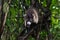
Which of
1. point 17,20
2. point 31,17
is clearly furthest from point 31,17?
point 17,20

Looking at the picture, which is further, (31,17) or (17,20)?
(17,20)

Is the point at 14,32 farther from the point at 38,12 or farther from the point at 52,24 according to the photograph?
the point at 38,12

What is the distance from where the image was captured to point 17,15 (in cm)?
165

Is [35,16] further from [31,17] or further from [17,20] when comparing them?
[17,20]

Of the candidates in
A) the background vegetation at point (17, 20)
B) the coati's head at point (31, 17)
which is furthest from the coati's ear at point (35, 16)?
the background vegetation at point (17, 20)

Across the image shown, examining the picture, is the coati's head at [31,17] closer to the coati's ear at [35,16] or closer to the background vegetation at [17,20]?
the coati's ear at [35,16]

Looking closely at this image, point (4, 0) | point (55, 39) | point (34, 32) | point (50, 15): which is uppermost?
point (4, 0)

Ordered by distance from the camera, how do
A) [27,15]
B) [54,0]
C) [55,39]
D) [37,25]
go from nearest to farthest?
1. [27,15]
2. [37,25]
3. [54,0]
4. [55,39]

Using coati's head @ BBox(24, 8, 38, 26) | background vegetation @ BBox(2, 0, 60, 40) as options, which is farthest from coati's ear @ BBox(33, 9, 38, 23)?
background vegetation @ BBox(2, 0, 60, 40)

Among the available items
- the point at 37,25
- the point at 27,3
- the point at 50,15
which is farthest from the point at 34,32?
the point at 27,3

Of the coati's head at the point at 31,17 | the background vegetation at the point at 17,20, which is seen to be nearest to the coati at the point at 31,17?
the coati's head at the point at 31,17

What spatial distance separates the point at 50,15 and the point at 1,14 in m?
0.34

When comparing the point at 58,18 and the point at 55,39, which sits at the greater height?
the point at 58,18

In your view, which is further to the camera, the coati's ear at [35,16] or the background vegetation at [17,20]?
the background vegetation at [17,20]
